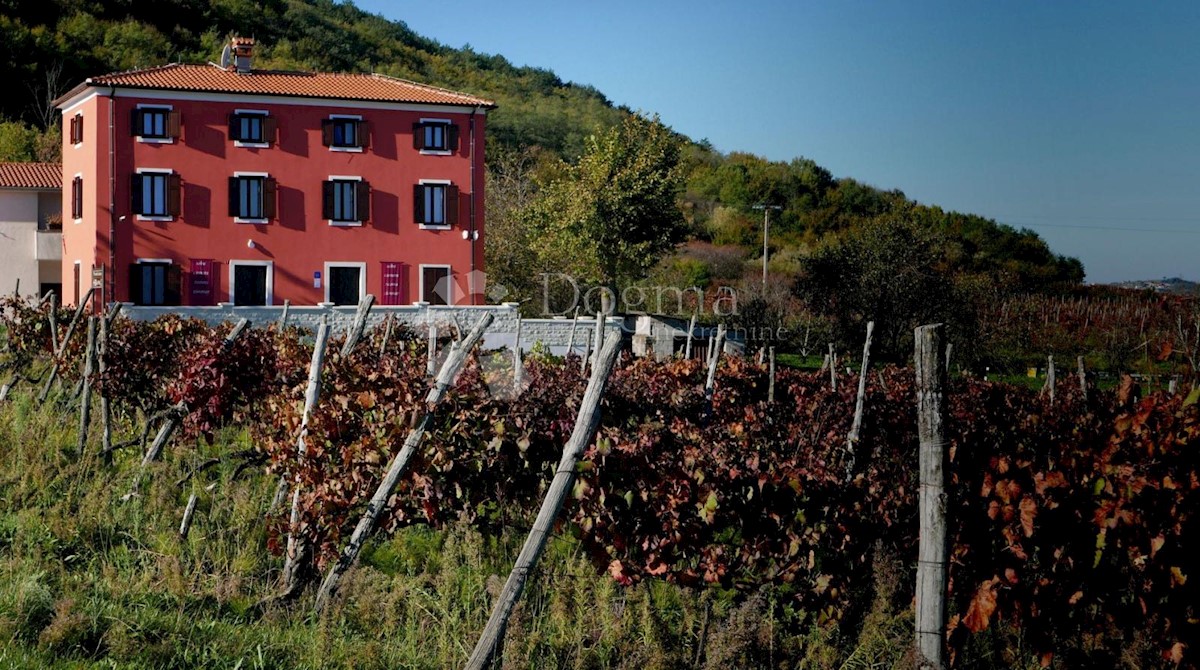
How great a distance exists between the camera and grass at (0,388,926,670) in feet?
18.9

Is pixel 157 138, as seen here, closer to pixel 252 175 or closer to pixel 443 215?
pixel 252 175

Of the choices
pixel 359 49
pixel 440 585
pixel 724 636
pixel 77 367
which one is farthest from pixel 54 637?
pixel 359 49

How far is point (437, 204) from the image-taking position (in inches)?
1410

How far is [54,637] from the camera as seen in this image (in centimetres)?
570

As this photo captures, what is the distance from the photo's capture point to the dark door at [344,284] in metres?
35.0

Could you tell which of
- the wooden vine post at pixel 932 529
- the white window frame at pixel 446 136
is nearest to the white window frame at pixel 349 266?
the white window frame at pixel 446 136

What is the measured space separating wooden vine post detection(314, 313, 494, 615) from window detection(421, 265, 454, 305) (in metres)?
29.1

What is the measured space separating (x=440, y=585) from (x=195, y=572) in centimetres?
143

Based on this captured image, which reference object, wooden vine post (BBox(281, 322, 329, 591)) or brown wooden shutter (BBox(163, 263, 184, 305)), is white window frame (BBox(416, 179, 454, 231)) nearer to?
brown wooden shutter (BBox(163, 263, 184, 305))

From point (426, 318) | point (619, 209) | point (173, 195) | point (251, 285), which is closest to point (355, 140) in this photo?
point (251, 285)

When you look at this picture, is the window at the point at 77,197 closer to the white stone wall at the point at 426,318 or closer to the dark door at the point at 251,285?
the dark door at the point at 251,285

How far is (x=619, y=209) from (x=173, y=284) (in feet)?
44.4

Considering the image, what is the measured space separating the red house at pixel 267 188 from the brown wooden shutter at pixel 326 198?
0.09 ft

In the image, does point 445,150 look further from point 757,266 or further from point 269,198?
point 757,266
